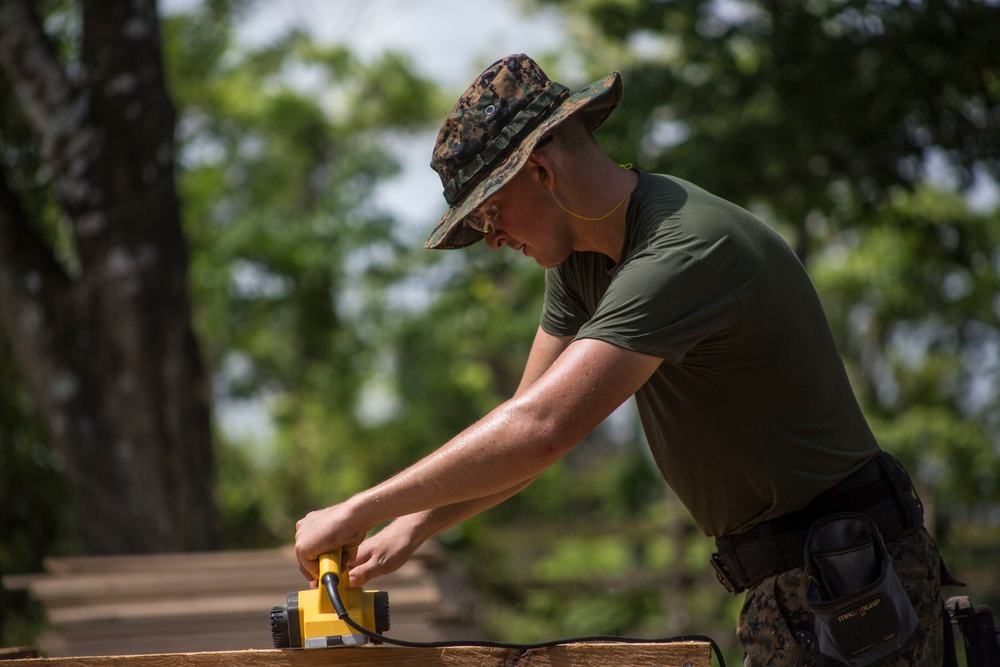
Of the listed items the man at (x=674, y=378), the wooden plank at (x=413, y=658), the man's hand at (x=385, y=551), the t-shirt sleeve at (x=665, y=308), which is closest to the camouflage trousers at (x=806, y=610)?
the man at (x=674, y=378)

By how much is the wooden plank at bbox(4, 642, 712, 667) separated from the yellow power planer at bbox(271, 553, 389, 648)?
0.02 metres

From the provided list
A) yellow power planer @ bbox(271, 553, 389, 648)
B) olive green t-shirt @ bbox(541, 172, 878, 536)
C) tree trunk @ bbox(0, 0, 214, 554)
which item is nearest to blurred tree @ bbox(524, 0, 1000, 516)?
tree trunk @ bbox(0, 0, 214, 554)

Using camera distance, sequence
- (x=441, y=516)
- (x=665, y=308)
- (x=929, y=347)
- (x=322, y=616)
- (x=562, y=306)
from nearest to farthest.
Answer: (x=665, y=308), (x=322, y=616), (x=441, y=516), (x=562, y=306), (x=929, y=347)

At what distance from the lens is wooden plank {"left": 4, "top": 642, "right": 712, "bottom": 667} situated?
Answer: 1850mm

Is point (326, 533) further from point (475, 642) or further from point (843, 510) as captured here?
point (843, 510)

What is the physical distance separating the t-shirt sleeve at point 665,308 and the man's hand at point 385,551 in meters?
0.75

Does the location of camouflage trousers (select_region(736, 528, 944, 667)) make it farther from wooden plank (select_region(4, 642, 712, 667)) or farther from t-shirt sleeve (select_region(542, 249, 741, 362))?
t-shirt sleeve (select_region(542, 249, 741, 362))

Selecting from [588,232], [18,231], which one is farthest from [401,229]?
[588,232]

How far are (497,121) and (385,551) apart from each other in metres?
1.00

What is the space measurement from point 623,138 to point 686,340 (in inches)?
218

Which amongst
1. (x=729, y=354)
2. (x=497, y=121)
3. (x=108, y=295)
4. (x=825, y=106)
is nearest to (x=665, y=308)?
(x=729, y=354)

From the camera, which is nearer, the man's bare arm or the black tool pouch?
the man's bare arm

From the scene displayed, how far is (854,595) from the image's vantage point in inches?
78.3

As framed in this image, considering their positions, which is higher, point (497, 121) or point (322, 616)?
point (497, 121)
